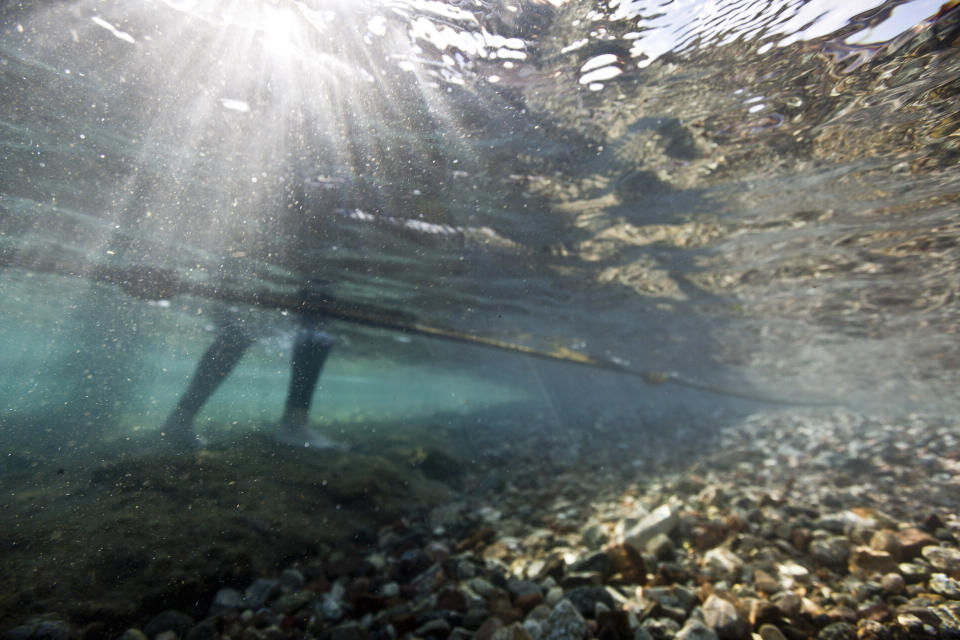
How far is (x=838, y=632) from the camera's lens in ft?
10.9

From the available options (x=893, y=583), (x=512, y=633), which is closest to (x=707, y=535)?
(x=893, y=583)

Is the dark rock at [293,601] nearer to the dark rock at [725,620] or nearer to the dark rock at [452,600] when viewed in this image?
the dark rock at [452,600]

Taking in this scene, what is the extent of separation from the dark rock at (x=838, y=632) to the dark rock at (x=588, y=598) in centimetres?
171

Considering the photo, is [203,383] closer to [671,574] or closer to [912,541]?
[671,574]

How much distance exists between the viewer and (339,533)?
6.54 metres

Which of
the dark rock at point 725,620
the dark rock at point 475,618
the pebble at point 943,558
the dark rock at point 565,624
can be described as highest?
the pebble at point 943,558

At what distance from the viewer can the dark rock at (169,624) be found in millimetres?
4105

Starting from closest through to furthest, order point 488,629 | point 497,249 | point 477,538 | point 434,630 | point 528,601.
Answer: point 488,629 → point 434,630 → point 528,601 → point 477,538 → point 497,249

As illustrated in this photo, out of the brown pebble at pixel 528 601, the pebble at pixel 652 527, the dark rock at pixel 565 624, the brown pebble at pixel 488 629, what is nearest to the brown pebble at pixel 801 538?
the pebble at pixel 652 527

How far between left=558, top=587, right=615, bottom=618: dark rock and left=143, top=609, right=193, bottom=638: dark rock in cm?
407

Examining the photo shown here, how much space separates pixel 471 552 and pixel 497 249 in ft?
28.1

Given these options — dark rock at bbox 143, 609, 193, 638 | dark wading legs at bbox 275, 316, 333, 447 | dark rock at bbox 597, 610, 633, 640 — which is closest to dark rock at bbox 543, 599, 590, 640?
dark rock at bbox 597, 610, 633, 640

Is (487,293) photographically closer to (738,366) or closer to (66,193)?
(66,193)

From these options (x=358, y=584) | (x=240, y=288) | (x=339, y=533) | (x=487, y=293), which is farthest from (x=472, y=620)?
(x=240, y=288)
